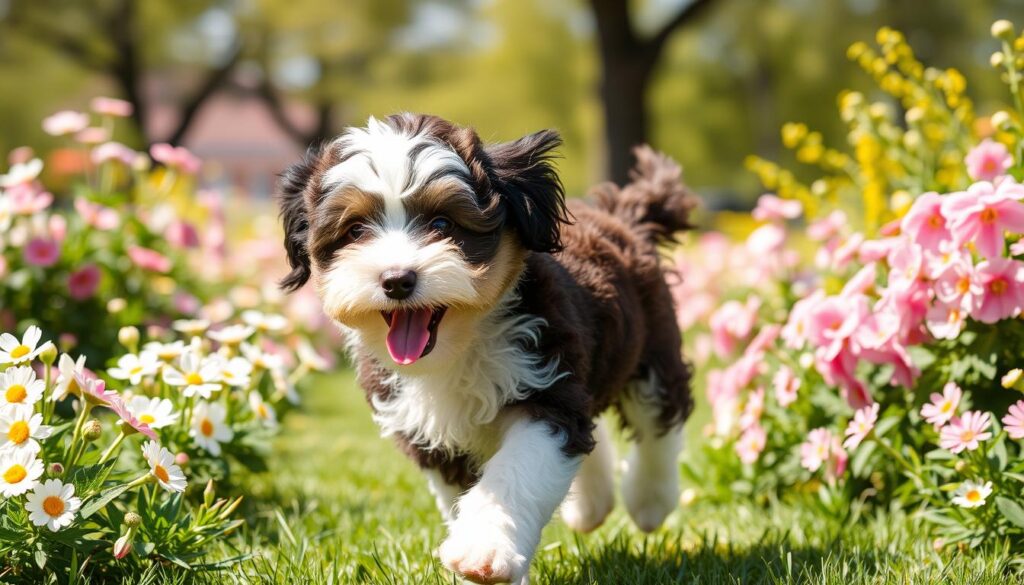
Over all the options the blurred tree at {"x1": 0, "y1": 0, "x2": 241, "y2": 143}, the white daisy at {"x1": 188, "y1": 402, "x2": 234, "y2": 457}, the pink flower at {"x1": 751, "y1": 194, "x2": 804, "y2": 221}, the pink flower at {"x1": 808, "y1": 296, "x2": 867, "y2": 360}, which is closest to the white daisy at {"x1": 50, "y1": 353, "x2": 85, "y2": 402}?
the white daisy at {"x1": 188, "y1": 402, "x2": 234, "y2": 457}

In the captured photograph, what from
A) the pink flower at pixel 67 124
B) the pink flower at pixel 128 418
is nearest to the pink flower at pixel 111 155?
the pink flower at pixel 67 124

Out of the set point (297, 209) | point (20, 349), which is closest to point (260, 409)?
point (297, 209)

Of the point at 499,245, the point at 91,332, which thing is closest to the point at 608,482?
the point at 499,245

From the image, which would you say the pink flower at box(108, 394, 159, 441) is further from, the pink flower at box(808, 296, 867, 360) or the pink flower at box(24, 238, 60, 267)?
the pink flower at box(24, 238, 60, 267)

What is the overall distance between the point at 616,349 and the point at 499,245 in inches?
29.7

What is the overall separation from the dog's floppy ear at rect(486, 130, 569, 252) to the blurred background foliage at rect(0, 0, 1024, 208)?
19.9 metres

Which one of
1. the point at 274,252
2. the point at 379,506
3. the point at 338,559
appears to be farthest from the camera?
the point at 274,252

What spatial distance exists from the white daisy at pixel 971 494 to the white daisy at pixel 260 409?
2.43 m

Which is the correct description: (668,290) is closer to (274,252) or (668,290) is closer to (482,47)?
(274,252)

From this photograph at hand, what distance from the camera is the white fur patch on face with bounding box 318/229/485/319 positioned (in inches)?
106

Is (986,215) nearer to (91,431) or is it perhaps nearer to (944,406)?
(944,406)

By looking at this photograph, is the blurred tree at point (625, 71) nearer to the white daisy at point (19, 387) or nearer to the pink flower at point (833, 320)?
the pink flower at point (833, 320)

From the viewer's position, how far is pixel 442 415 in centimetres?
309

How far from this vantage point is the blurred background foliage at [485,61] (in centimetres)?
2516
